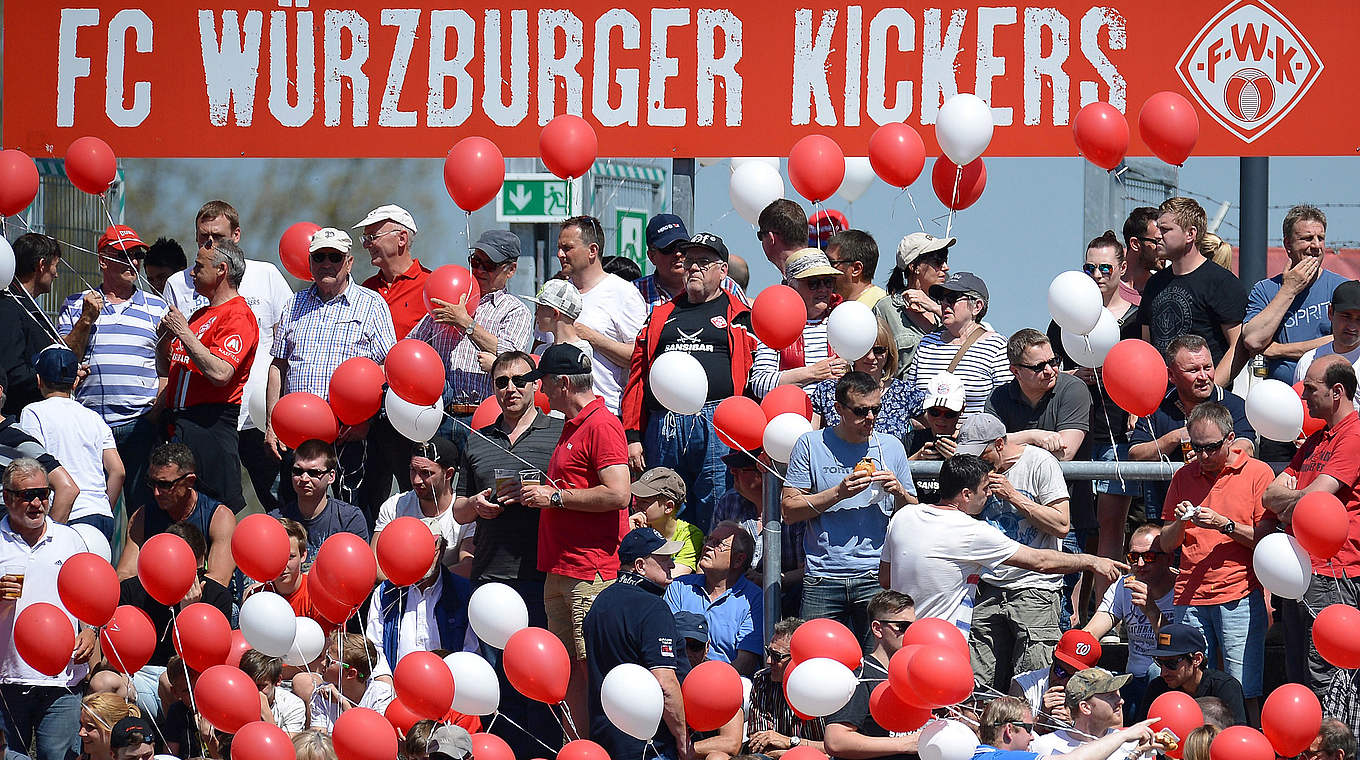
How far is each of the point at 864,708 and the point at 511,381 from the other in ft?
6.81

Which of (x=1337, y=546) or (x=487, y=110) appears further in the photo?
(x=487, y=110)

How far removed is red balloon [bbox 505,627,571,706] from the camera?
7.56m

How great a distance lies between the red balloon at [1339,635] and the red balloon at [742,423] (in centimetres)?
228

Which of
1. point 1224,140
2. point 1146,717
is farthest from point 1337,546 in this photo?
point 1224,140

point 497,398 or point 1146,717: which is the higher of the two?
point 497,398

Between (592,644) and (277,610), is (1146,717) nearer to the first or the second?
(592,644)

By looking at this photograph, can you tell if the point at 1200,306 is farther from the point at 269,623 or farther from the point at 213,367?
the point at 213,367

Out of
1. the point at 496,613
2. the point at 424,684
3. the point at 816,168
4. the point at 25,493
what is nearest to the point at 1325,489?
the point at 816,168

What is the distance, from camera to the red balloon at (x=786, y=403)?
799 cm

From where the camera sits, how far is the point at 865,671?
24.5ft

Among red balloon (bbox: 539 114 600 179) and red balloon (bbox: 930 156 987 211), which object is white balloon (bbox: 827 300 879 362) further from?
red balloon (bbox: 539 114 600 179)

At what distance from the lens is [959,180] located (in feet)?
30.4

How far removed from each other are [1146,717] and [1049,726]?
0.37 meters

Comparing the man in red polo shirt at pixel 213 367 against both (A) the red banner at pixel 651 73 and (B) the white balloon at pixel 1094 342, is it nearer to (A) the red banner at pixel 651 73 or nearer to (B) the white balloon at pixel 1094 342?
(A) the red banner at pixel 651 73
